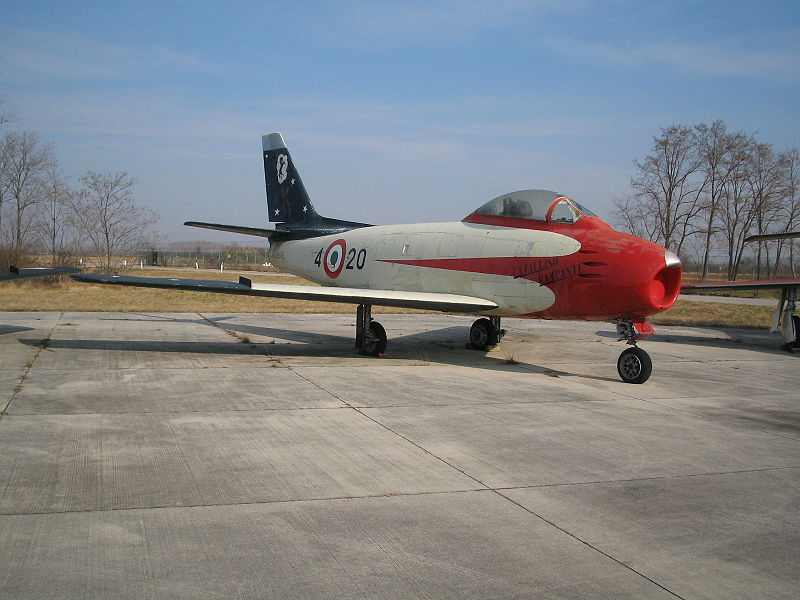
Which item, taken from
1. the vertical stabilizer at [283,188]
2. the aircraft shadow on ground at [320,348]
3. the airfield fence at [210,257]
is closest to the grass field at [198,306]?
the vertical stabilizer at [283,188]

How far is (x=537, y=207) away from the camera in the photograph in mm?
10797

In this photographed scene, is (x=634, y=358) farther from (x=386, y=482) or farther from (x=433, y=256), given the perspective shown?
(x=386, y=482)

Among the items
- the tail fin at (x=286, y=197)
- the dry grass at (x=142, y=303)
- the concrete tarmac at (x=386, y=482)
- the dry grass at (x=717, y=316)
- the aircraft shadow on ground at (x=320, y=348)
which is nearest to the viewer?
the concrete tarmac at (x=386, y=482)

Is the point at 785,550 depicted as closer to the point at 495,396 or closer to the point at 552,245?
the point at 495,396

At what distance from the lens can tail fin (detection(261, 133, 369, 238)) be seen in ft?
51.4

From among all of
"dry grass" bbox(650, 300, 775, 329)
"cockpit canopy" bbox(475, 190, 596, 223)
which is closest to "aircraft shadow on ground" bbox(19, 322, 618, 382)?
"cockpit canopy" bbox(475, 190, 596, 223)

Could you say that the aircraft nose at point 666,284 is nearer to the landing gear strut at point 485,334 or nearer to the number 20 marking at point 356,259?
the landing gear strut at point 485,334

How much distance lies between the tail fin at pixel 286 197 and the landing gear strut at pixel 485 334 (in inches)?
168

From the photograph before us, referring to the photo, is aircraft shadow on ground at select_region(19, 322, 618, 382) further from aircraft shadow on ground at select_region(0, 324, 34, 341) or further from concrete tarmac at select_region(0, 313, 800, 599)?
aircraft shadow on ground at select_region(0, 324, 34, 341)

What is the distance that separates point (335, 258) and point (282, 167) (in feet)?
12.0

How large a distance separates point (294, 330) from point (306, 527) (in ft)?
38.5

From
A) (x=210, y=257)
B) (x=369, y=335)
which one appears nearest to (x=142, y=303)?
(x=369, y=335)

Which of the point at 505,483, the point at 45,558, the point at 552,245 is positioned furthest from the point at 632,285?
the point at 45,558

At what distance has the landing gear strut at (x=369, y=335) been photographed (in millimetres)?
11680
